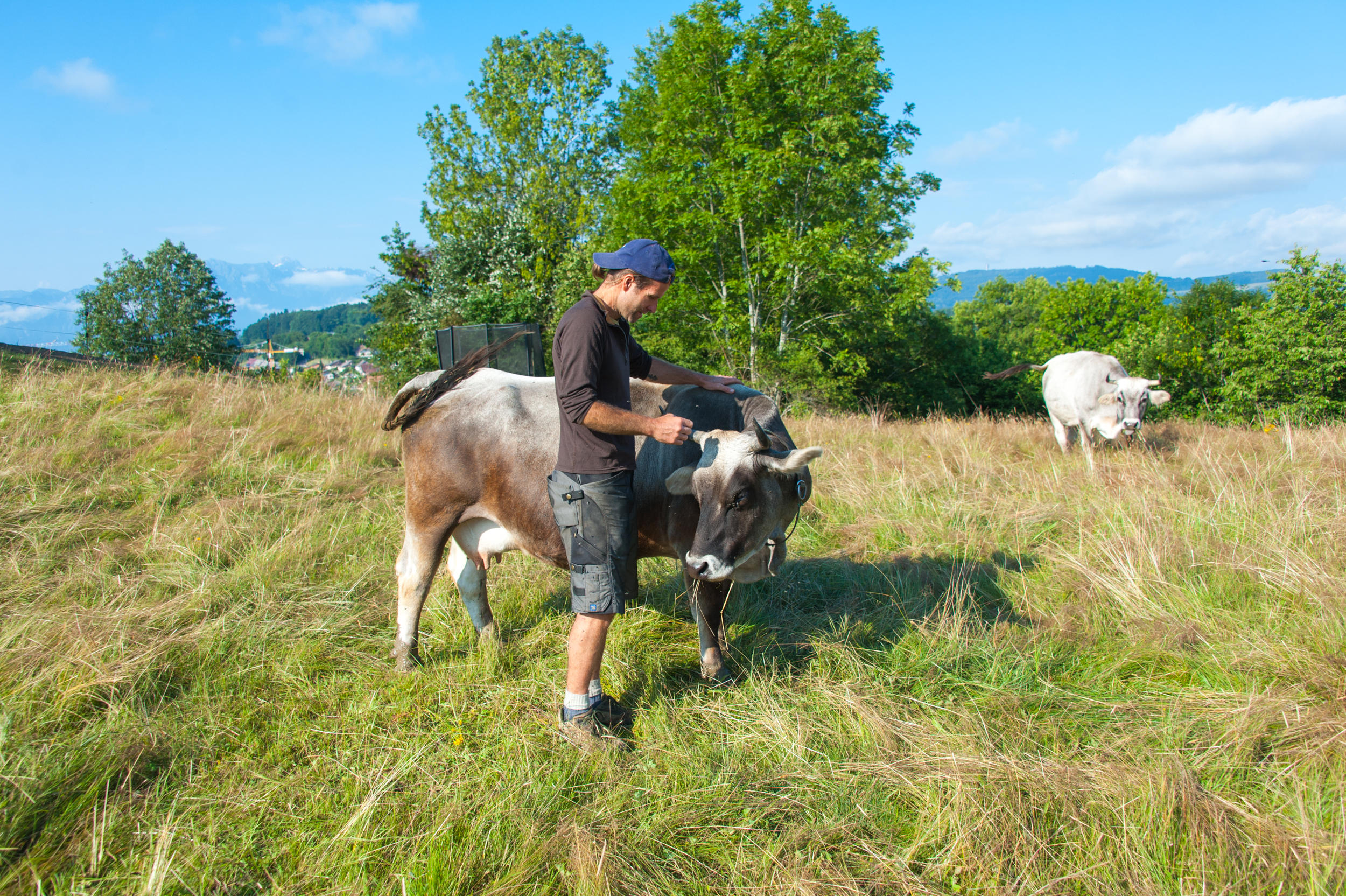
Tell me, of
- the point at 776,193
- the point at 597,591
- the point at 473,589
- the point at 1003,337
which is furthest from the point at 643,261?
the point at 1003,337

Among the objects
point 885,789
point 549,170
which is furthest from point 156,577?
point 549,170

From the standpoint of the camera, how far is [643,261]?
115 inches

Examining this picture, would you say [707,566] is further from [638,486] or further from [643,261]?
[643,261]

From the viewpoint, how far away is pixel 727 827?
2.47 metres

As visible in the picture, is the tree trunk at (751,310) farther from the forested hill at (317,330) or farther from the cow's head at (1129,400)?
the forested hill at (317,330)

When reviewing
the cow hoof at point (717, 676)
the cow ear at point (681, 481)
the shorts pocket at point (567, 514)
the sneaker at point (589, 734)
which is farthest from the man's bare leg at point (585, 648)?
the cow hoof at point (717, 676)

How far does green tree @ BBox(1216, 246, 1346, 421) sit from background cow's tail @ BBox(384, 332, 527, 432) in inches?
1054

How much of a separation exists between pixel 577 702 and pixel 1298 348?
98.7 feet

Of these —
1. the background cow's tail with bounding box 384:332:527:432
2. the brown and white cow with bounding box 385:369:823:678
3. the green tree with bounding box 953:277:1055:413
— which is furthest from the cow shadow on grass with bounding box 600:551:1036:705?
the green tree with bounding box 953:277:1055:413

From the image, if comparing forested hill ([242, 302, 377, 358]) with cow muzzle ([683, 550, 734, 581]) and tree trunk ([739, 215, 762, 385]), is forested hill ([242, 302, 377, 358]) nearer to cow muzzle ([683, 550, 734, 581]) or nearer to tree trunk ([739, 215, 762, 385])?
tree trunk ([739, 215, 762, 385])

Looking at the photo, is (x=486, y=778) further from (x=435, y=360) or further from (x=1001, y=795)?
(x=435, y=360)

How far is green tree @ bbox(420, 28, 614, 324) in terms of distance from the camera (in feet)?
94.0

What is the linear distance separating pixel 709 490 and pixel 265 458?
6.16m

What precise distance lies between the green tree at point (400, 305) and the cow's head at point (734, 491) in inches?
1133
